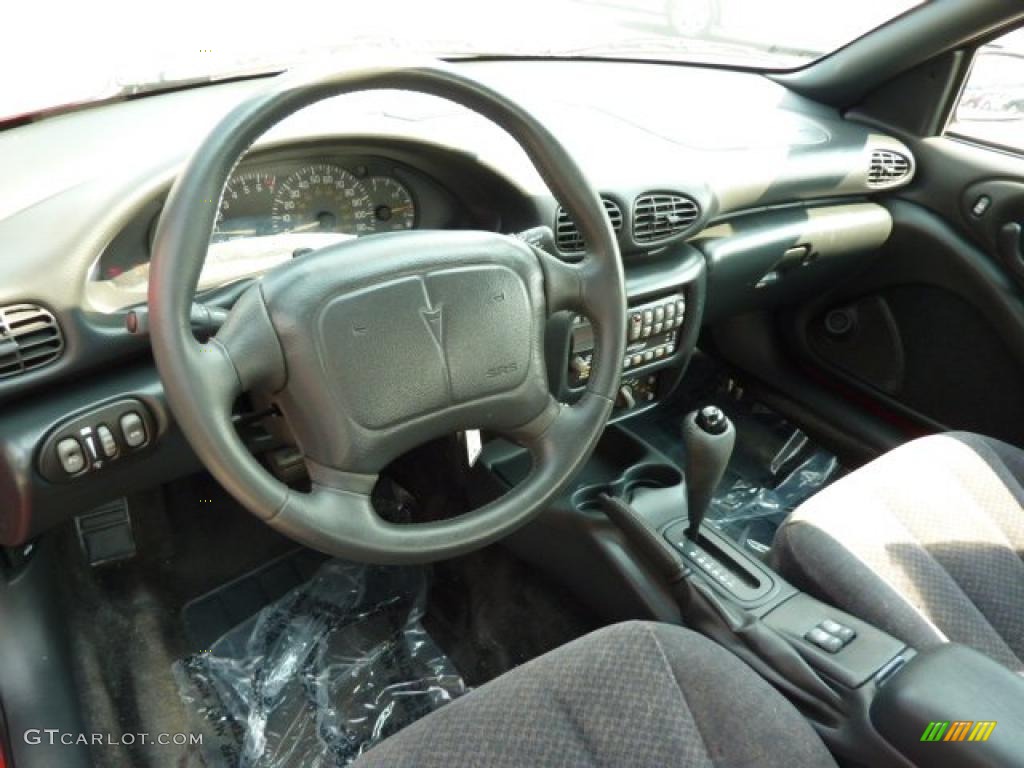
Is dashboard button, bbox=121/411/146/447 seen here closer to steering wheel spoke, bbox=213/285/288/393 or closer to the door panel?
steering wheel spoke, bbox=213/285/288/393

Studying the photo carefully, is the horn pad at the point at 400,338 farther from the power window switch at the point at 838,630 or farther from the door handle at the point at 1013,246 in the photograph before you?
the door handle at the point at 1013,246

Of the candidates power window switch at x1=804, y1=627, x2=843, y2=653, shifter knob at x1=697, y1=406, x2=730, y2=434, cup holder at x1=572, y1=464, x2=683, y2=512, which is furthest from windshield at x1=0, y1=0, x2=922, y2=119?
power window switch at x1=804, y1=627, x2=843, y2=653

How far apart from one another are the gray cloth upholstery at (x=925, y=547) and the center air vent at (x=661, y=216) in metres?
0.55

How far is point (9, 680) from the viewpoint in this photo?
4.60 ft

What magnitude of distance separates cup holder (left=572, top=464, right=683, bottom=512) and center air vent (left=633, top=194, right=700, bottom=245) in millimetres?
433

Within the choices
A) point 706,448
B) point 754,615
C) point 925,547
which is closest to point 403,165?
point 706,448

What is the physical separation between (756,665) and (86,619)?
1.26m

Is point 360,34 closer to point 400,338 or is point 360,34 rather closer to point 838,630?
point 400,338

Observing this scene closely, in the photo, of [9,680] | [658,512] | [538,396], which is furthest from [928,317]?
[9,680]

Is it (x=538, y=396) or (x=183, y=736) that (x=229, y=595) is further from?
(x=538, y=396)

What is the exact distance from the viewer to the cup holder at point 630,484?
5.33 ft

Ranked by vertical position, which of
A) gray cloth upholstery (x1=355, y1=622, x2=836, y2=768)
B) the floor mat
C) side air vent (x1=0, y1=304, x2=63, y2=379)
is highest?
side air vent (x1=0, y1=304, x2=63, y2=379)

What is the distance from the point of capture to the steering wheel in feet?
2.89

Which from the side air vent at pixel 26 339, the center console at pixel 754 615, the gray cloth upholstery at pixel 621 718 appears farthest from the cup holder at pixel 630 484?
the side air vent at pixel 26 339
